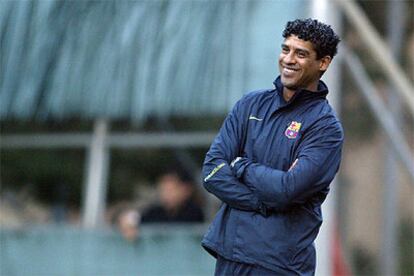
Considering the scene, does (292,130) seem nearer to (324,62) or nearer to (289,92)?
(289,92)

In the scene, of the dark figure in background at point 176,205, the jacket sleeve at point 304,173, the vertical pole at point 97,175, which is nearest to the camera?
the jacket sleeve at point 304,173

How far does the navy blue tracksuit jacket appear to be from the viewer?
207 inches

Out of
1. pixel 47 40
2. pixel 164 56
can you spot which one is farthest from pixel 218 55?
pixel 47 40

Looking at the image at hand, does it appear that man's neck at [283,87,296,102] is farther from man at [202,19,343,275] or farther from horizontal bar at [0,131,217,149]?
horizontal bar at [0,131,217,149]

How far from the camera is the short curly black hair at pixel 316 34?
17.6 ft

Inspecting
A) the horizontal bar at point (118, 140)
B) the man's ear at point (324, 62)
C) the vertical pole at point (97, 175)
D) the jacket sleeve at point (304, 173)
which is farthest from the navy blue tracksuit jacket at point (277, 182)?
the vertical pole at point (97, 175)

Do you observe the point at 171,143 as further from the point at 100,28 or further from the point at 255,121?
the point at 255,121

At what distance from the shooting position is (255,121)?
5445mm

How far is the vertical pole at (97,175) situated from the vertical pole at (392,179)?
2.75m

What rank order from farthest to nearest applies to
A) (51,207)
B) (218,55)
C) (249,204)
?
(51,207) → (218,55) → (249,204)

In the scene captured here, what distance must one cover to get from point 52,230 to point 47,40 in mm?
1478

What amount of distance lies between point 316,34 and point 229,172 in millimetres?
742

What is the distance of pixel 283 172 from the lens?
5.31 metres

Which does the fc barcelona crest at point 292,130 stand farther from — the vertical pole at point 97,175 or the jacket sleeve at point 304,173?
the vertical pole at point 97,175
